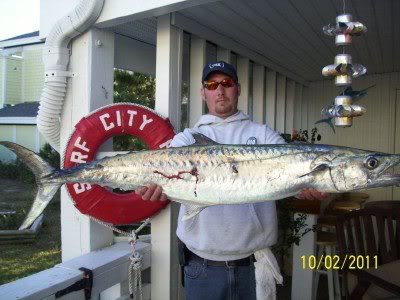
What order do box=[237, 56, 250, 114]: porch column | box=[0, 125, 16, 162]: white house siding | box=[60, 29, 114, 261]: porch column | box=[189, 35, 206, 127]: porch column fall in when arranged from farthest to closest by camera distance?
box=[0, 125, 16, 162]: white house siding, box=[237, 56, 250, 114]: porch column, box=[189, 35, 206, 127]: porch column, box=[60, 29, 114, 261]: porch column

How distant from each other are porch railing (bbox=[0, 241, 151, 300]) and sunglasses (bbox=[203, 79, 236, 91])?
1361 millimetres

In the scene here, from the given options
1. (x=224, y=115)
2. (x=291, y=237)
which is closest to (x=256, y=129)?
(x=224, y=115)

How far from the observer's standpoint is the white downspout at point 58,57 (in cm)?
287

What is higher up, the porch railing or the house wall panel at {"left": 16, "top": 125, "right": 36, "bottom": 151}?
the house wall panel at {"left": 16, "top": 125, "right": 36, "bottom": 151}

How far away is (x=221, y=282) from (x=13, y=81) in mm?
17615

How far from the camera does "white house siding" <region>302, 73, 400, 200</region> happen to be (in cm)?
600

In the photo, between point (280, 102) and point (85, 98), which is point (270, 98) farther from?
point (85, 98)

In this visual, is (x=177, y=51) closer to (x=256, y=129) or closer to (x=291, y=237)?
(x=256, y=129)

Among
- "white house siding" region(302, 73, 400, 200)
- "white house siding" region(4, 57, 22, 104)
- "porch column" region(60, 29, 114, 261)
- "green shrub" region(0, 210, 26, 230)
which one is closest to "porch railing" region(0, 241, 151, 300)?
"porch column" region(60, 29, 114, 261)

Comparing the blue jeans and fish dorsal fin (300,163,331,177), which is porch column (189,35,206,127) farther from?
fish dorsal fin (300,163,331,177)

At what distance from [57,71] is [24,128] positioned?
14628mm

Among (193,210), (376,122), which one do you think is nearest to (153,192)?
(193,210)

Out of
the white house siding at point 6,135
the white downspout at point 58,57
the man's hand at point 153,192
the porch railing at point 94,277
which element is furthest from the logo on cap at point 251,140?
the white house siding at point 6,135

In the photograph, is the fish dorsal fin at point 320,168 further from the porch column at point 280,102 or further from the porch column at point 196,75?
the porch column at point 280,102
